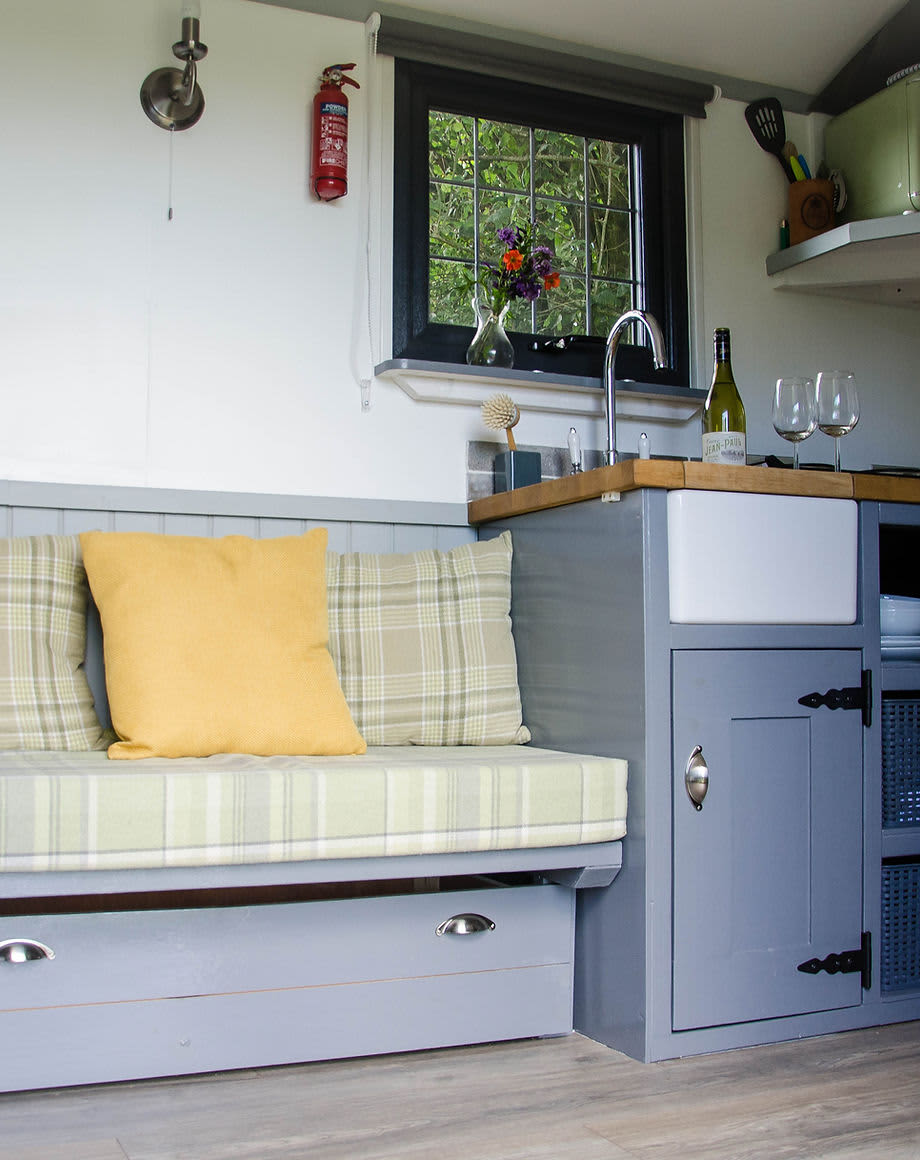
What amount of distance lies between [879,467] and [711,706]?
148 cm

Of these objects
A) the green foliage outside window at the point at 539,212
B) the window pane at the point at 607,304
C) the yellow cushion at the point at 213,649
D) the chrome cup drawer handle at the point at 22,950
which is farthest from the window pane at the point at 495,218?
the chrome cup drawer handle at the point at 22,950

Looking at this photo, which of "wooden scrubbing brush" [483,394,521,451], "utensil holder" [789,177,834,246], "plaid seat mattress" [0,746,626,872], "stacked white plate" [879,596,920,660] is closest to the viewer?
"plaid seat mattress" [0,746,626,872]

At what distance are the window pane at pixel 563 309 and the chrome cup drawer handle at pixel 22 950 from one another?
183cm

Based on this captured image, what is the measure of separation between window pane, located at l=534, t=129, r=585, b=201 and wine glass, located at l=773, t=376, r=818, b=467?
95cm

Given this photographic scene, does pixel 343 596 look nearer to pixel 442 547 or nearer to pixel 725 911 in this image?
pixel 442 547

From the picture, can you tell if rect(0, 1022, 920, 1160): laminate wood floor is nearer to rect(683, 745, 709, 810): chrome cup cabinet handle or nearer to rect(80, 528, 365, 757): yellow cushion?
rect(683, 745, 709, 810): chrome cup cabinet handle

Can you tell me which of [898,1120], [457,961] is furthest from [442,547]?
[898,1120]

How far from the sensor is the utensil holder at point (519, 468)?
8.51 ft

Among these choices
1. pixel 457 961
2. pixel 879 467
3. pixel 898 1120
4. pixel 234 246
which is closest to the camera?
pixel 898 1120

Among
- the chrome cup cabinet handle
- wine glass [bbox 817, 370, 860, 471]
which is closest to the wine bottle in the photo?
wine glass [bbox 817, 370, 860, 471]

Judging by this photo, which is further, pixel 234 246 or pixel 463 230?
pixel 463 230

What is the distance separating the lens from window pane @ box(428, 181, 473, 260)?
2.79m

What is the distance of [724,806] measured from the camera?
1949mm

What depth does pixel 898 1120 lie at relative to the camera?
163 cm
